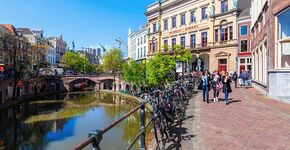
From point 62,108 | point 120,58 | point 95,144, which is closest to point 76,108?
point 62,108

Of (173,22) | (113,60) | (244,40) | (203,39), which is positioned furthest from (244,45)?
(113,60)

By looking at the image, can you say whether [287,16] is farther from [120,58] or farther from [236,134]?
[120,58]

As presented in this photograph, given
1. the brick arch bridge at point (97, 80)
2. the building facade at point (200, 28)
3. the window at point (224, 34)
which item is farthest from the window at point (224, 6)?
the brick arch bridge at point (97, 80)

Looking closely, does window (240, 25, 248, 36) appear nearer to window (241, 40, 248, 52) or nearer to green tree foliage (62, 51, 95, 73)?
window (241, 40, 248, 52)

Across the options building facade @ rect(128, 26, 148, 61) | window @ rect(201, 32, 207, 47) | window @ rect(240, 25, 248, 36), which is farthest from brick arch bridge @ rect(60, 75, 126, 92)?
window @ rect(240, 25, 248, 36)

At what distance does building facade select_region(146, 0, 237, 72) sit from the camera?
43312 mm

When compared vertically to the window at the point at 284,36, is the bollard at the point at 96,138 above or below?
below

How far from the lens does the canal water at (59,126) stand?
2439 centimetres

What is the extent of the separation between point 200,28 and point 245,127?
1602 inches

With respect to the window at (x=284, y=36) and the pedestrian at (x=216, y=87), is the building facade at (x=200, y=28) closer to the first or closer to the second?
the pedestrian at (x=216, y=87)

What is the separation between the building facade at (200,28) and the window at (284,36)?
73.4 ft

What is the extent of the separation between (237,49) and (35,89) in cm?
3983

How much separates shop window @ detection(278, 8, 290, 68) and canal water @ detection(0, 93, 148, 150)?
33.2 feet

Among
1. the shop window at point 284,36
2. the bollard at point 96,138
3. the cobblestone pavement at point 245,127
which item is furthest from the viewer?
the shop window at point 284,36
